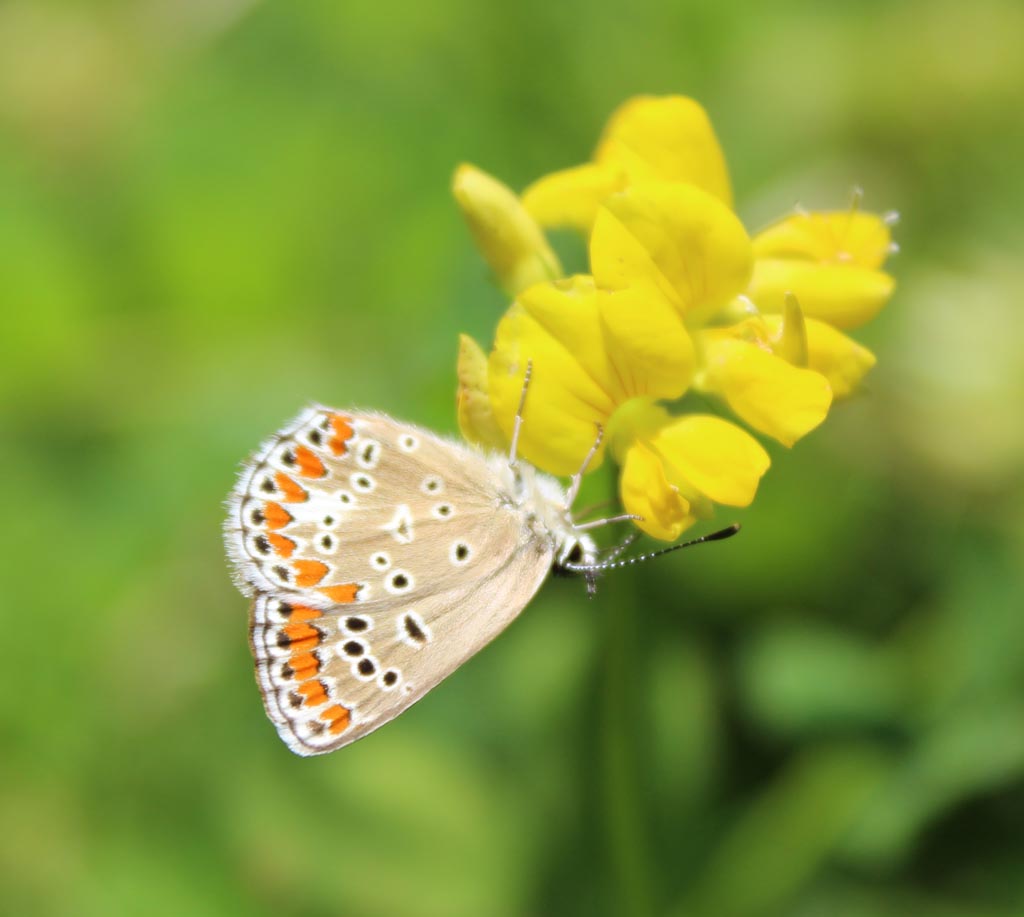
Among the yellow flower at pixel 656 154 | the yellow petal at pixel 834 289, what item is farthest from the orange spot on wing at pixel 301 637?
the yellow petal at pixel 834 289

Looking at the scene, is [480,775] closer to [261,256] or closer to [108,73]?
[261,256]

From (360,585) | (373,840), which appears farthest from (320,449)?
(373,840)

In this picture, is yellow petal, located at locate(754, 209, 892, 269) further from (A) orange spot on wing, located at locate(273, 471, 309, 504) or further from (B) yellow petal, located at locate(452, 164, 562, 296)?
(A) orange spot on wing, located at locate(273, 471, 309, 504)

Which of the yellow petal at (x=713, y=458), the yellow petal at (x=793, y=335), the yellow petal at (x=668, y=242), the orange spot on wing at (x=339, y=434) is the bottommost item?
the yellow petal at (x=713, y=458)

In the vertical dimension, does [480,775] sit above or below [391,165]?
below

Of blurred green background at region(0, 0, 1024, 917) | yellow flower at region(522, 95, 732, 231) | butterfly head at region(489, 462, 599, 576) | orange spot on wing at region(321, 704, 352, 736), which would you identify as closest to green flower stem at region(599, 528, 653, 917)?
blurred green background at region(0, 0, 1024, 917)

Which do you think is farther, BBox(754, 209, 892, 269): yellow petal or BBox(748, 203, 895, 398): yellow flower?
BBox(754, 209, 892, 269): yellow petal

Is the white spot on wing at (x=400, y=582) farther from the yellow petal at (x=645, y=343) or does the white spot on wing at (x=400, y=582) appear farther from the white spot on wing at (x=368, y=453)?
the yellow petal at (x=645, y=343)
